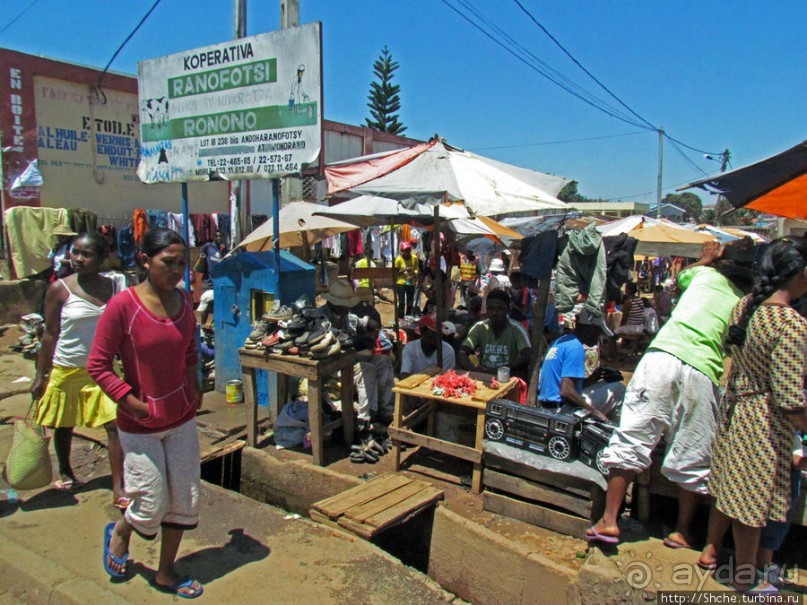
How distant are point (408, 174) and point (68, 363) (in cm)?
294

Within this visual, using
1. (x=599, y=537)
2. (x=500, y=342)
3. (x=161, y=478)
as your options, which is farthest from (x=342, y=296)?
(x=599, y=537)

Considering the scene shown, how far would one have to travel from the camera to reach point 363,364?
203 inches

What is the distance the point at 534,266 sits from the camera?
4.50 meters

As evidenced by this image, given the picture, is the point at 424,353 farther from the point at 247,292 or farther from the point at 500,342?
the point at 247,292

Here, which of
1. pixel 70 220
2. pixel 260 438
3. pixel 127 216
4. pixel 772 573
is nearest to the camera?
pixel 772 573

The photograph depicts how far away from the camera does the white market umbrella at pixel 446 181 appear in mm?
4266

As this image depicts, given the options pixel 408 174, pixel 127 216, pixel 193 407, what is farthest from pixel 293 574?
pixel 127 216

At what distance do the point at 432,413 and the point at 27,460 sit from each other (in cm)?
304

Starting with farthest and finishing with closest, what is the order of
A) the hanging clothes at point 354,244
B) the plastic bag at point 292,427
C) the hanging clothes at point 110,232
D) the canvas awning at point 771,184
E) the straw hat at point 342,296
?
1. the hanging clothes at point 354,244
2. the hanging clothes at point 110,232
3. the straw hat at point 342,296
4. the plastic bag at point 292,427
5. the canvas awning at point 771,184

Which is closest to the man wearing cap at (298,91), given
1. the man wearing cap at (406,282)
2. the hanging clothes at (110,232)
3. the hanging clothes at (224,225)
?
the man wearing cap at (406,282)

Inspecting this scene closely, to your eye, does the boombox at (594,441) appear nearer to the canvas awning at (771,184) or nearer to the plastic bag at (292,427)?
the canvas awning at (771,184)

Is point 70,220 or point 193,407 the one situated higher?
point 70,220

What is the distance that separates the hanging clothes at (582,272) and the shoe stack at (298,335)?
1.86 metres

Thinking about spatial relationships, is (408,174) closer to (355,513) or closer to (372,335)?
(372,335)
